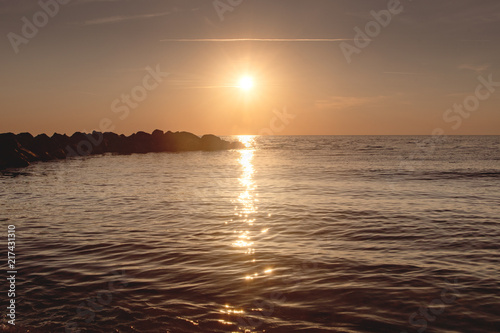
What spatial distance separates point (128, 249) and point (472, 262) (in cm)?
814

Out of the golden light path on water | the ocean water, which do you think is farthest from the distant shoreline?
the golden light path on water

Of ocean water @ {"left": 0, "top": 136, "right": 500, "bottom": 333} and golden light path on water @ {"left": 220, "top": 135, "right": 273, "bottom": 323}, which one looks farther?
golden light path on water @ {"left": 220, "top": 135, "right": 273, "bottom": 323}

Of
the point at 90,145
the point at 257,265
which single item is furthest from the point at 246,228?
the point at 90,145

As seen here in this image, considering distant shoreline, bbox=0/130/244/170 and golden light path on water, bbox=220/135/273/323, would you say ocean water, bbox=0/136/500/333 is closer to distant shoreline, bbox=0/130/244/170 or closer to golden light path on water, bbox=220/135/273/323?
golden light path on water, bbox=220/135/273/323

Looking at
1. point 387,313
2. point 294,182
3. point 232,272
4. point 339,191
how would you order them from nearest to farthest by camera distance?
point 387,313 → point 232,272 → point 339,191 → point 294,182

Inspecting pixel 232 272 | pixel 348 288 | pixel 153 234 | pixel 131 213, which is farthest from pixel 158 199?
pixel 348 288

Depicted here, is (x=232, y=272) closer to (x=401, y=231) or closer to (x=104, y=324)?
(x=104, y=324)

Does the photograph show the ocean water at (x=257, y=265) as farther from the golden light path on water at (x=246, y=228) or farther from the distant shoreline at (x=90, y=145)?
the distant shoreline at (x=90, y=145)

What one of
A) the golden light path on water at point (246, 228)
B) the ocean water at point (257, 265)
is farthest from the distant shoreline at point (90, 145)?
the golden light path on water at point (246, 228)

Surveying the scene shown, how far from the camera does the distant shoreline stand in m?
40.5

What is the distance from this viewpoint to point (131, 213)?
14.6 meters

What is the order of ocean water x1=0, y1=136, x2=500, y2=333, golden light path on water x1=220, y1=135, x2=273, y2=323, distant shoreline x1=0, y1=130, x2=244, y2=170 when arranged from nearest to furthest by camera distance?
ocean water x1=0, y1=136, x2=500, y2=333, golden light path on water x1=220, y1=135, x2=273, y2=323, distant shoreline x1=0, y1=130, x2=244, y2=170

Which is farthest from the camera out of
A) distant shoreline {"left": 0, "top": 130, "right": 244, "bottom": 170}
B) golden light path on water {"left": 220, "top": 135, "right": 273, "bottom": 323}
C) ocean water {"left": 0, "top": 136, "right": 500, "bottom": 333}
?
distant shoreline {"left": 0, "top": 130, "right": 244, "bottom": 170}

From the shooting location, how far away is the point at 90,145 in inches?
2616
